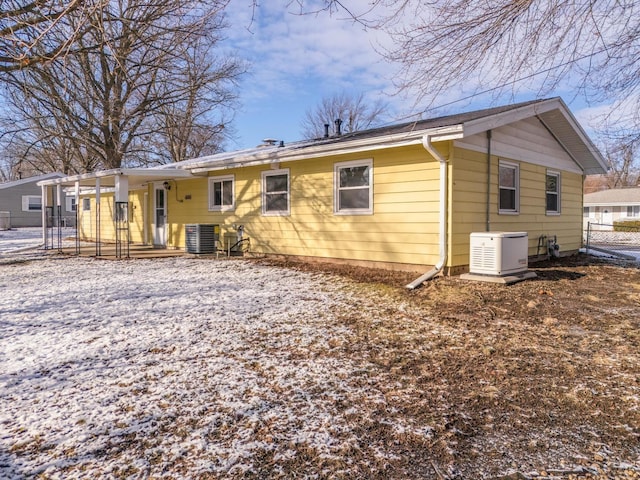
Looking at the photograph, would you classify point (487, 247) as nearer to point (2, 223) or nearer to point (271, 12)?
point (271, 12)

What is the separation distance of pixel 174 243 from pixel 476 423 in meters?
11.9

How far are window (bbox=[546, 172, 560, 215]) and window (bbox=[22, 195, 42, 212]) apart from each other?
1333 inches

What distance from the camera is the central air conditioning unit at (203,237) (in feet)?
35.9

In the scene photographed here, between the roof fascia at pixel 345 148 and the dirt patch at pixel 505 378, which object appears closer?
the dirt patch at pixel 505 378

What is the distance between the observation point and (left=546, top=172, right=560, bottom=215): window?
10.3 m

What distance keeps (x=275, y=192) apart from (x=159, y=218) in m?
5.76

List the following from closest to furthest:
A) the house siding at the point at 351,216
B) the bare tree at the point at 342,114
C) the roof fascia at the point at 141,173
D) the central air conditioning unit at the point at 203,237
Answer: the house siding at the point at 351,216 → the roof fascia at the point at 141,173 → the central air conditioning unit at the point at 203,237 → the bare tree at the point at 342,114

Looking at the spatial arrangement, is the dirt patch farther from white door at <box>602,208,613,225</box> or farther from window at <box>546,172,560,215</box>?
white door at <box>602,208,613,225</box>

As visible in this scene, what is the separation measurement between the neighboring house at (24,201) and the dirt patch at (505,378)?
31363mm

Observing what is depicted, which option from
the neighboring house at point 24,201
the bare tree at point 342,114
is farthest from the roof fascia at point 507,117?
the neighboring house at point 24,201

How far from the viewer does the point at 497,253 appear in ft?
21.6

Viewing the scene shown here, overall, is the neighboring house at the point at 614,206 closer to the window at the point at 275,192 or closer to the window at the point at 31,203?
the window at the point at 275,192

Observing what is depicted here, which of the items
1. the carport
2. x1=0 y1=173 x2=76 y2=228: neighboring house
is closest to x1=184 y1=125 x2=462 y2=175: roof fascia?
the carport

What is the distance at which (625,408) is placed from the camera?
8.94 ft
